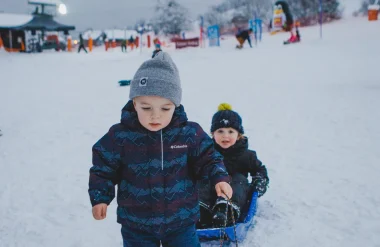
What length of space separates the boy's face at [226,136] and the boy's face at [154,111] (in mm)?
1481

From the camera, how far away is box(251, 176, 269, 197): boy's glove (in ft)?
10.1

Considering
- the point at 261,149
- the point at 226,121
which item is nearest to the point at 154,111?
the point at 226,121

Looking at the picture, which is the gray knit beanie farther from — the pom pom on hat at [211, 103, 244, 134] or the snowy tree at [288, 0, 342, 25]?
the snowy tree at [288, 0, 342, 25]

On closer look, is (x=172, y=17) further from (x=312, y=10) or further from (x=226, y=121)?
(x=226, y=121)

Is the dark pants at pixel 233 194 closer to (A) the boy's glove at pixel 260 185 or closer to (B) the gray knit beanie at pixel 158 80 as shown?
(A) the boy's glove at pixel 260 185

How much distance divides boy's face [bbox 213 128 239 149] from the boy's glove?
0.40 meters

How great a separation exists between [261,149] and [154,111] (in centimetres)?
366

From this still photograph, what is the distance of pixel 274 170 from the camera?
170 inches

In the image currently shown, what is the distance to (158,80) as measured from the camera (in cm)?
176

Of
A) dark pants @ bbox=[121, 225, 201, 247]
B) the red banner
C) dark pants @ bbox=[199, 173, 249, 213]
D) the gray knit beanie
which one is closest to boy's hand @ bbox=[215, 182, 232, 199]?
dark pants @ bbox=[121, 225, 201, 247]

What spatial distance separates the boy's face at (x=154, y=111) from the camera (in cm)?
171

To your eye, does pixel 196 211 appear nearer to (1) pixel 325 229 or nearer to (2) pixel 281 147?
(1) pixel 325 229

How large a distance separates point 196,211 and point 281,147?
3573 millimetres

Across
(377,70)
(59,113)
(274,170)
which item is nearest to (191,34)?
(377,70)
